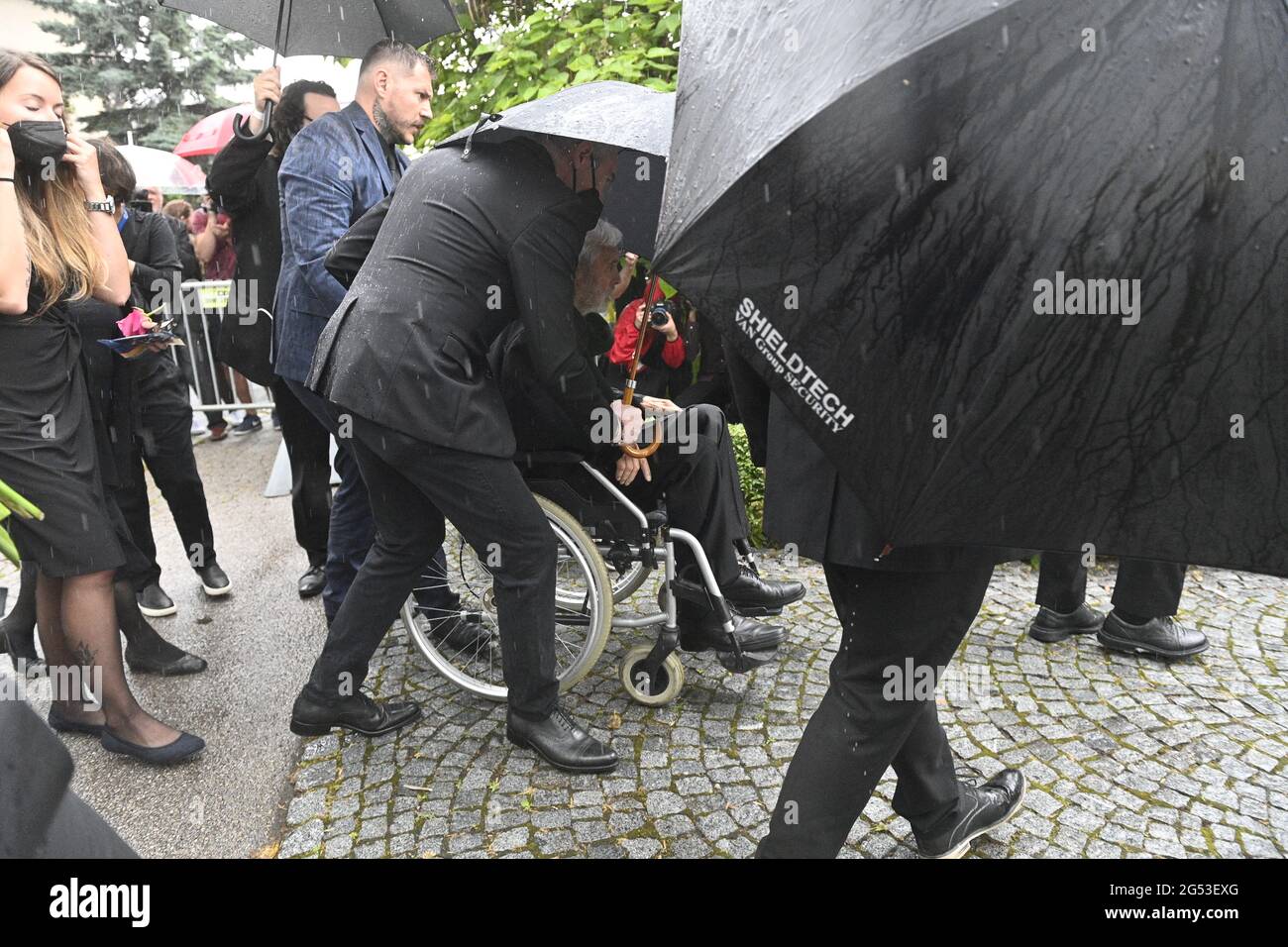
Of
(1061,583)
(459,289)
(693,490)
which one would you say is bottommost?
(1061,583)

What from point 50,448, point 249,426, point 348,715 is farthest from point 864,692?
point 249,426

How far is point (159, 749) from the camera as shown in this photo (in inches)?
140

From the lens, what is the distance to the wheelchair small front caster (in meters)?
3.88

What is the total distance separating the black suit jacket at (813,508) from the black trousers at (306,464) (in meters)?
2.94

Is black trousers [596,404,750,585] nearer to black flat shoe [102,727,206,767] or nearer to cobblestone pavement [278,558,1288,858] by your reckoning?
cobblestone pavement [278,558,1288,858]

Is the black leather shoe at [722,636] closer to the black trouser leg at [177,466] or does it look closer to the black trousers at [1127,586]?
the black trousers at [1127,586]

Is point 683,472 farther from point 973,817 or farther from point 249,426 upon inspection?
point 249,426

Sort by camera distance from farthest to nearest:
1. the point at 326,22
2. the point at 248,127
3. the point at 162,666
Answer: the point at 326,22
the point at 248,127
the point at 162,666

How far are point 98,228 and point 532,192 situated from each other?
5.49 ft

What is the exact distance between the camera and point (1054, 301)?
1.60 m

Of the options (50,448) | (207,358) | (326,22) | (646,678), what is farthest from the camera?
(207,358)

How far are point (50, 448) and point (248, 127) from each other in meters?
1.94
